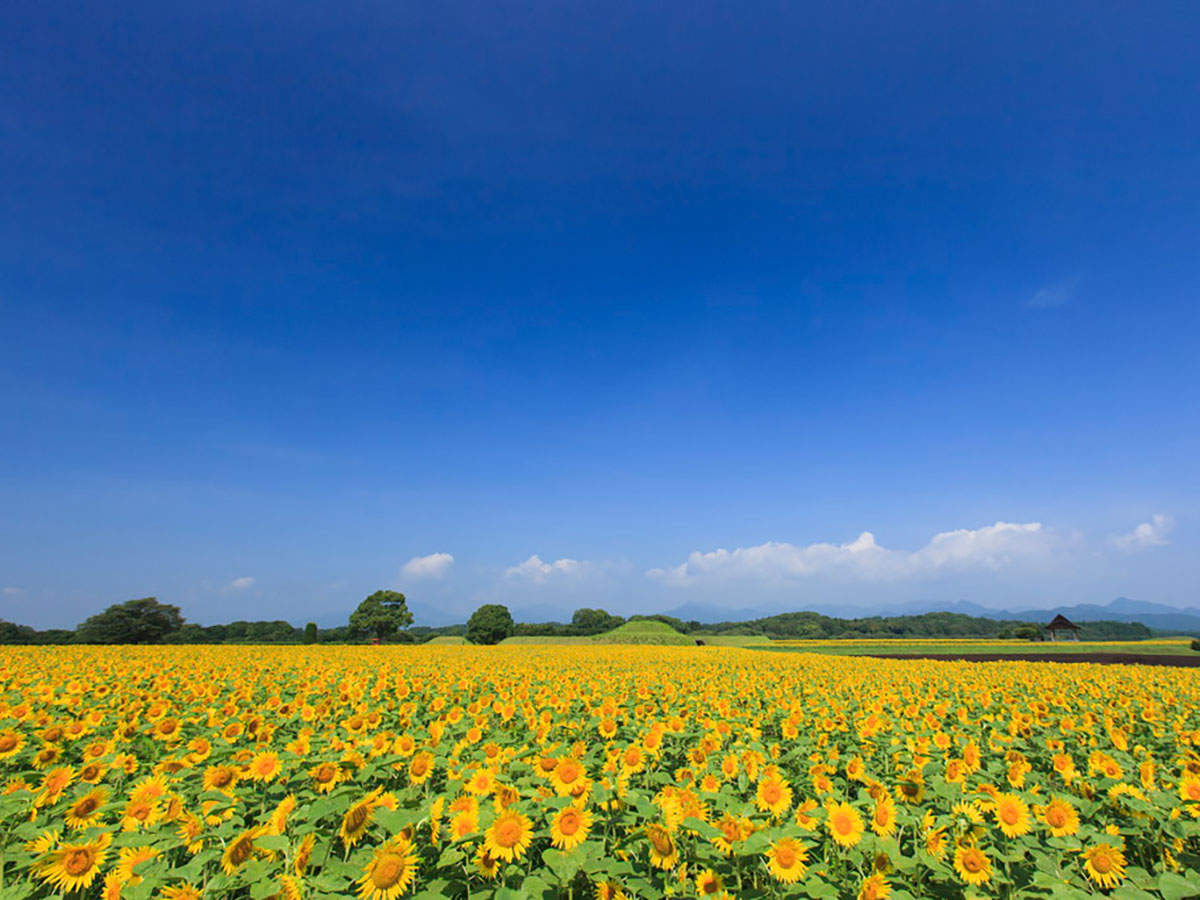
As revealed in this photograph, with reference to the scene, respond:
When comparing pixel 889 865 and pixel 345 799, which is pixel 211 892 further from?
pixel 889 865

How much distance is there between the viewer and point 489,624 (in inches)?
2788

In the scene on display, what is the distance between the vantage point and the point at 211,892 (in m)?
2.72

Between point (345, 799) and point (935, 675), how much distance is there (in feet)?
64.0

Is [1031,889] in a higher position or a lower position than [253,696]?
lower

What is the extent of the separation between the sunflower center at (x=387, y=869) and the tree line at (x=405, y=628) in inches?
2433

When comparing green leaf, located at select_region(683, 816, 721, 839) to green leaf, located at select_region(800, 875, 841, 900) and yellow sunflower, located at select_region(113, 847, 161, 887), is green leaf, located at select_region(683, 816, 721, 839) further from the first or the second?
yellow sunflower, located at select_region(113, 847, 161, 887)

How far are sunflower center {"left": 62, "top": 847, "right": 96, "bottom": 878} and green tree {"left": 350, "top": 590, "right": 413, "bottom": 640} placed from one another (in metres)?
75.8

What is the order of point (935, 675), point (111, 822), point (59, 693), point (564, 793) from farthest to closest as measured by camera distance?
point (935, 675)
point (59, 693)
point (111, 822)
point (564, 793)

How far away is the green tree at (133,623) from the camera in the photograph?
48.0m

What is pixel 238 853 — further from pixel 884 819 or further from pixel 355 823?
pixel 884 819

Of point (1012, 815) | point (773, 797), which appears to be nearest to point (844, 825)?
point (773, 797)

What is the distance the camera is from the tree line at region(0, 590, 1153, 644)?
1944 inches

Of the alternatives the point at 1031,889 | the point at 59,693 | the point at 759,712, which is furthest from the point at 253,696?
the point at 1031,889

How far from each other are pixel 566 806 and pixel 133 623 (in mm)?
62938
